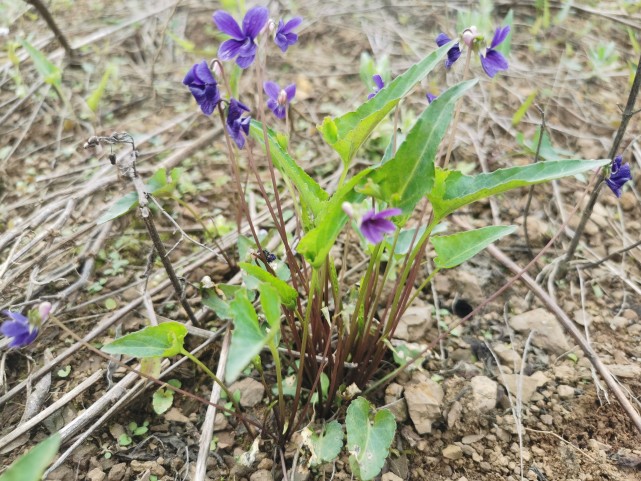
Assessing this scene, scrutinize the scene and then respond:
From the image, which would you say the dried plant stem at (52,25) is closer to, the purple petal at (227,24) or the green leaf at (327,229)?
the purple petal at (227,24)

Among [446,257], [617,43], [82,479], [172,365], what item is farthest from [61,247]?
[617,43]

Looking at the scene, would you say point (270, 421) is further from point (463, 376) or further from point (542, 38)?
point (542, 38)

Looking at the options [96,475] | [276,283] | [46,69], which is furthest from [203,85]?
[46,69]

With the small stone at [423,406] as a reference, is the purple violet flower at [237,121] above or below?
above

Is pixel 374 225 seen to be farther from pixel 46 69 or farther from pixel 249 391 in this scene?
pixel 46 69

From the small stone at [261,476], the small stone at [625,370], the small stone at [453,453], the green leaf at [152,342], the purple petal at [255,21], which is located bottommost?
the small stone at [625,370]

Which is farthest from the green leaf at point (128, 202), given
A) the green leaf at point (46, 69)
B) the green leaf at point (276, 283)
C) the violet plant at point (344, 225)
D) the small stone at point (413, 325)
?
the green leaf at point (46, 69)

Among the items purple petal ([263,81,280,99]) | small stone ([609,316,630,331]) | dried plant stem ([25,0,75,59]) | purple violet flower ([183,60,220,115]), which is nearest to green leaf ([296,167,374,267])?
purple violet flower ([183,60,220,115])
